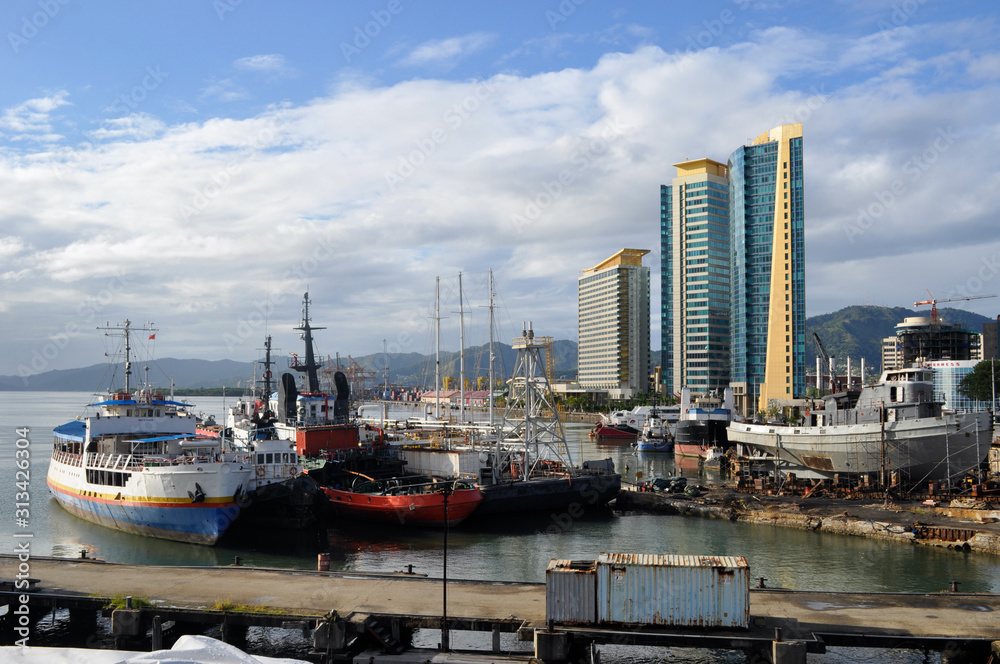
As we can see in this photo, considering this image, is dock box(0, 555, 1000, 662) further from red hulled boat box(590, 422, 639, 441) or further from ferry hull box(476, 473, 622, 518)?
red hulled boat box(590, 422, 639, 441)

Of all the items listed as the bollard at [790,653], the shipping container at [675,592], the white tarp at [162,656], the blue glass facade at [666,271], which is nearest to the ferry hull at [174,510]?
the shipping container at [675,592]

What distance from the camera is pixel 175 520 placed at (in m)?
37.7

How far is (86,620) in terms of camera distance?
24.8 meters

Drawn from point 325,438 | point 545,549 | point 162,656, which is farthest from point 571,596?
point 325,438

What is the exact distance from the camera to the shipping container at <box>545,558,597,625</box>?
749 inches

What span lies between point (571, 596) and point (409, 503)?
2321 centimetres

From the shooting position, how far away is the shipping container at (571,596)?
19031mm

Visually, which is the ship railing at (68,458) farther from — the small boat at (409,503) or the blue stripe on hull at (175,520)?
the small boat at (409,503)

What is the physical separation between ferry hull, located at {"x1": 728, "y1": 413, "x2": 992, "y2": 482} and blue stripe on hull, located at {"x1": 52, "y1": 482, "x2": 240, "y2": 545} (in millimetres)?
40860

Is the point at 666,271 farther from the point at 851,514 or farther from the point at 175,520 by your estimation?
the point at 175,520

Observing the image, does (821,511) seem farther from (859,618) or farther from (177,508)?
(177,508)

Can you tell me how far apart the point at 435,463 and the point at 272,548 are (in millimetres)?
14756

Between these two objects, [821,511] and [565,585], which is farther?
[821,511]

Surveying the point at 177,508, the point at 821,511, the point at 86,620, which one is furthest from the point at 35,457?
the point at 821,511
